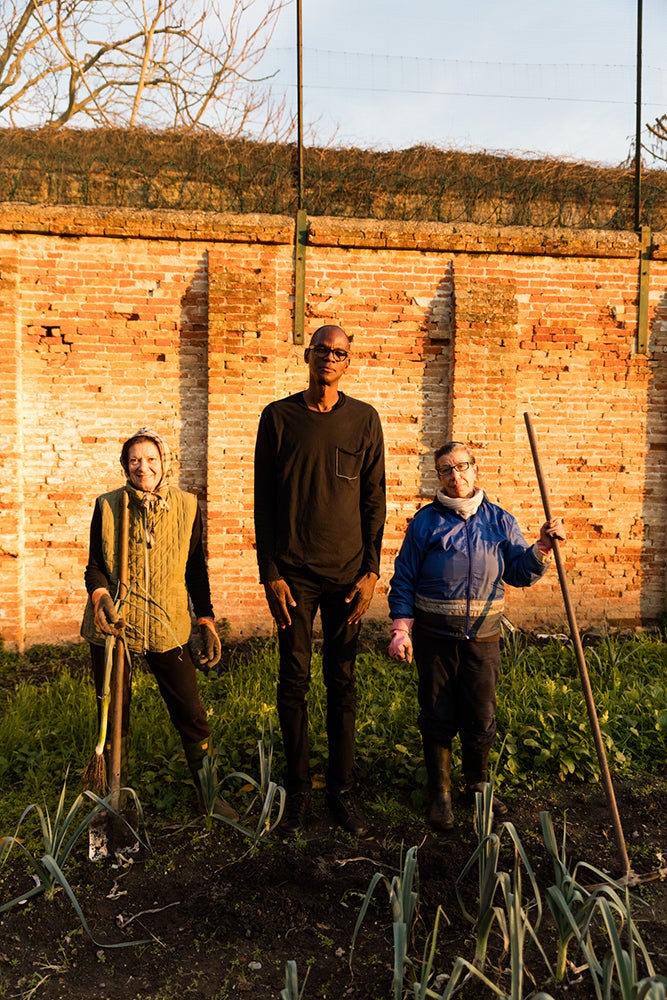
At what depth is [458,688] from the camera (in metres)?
3.70

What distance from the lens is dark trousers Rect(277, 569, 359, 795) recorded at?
11.8 feet

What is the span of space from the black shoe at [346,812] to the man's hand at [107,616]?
1.39m

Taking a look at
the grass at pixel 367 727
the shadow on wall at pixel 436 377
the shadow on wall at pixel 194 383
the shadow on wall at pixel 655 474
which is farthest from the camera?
the shadow on wall at pixel 655 474

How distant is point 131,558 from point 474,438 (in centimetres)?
410

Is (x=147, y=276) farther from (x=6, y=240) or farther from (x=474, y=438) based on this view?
(x=474, y=438)

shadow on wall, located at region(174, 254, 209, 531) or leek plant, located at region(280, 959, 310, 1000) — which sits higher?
shadow on wall, located at region(174, 254, 209, 531)

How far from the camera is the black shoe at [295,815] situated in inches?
139

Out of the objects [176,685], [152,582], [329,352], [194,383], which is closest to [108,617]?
[152,582]

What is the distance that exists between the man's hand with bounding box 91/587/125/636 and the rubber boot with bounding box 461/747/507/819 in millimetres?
1845

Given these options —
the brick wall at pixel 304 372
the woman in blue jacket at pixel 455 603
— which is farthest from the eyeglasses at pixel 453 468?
the brick wall at pixel 304 372

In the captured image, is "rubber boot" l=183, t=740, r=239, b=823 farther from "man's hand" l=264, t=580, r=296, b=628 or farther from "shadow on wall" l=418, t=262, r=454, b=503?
"shadow on wall" l=418, t=262, r=454, b=503

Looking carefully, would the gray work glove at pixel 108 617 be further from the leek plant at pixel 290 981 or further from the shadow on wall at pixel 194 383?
the shadow on wall at pixel 194 383

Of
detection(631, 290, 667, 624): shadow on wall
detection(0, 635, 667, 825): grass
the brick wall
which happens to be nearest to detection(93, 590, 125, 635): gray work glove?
detection(0, 635, 667, 825): grass

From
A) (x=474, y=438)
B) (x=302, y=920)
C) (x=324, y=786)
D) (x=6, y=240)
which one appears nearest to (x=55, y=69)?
(x=6, y=240)
